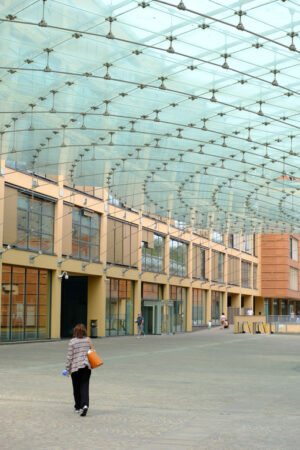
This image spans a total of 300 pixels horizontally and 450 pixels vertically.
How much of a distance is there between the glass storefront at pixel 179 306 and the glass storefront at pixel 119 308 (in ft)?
25.4

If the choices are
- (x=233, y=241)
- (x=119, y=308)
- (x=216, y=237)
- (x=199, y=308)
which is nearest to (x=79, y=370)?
(x=119, y=308)

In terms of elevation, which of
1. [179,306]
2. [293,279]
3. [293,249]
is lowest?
[179,306]

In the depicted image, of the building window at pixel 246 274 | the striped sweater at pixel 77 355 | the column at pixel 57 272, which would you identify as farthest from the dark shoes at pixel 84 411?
the building window at pixel 246 274

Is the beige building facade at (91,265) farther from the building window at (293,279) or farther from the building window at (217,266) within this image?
the building window at (293,279)

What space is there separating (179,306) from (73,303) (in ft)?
52.4

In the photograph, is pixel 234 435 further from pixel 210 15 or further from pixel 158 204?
pixel 158 204

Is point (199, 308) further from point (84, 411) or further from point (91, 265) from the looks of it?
point (84, 411)

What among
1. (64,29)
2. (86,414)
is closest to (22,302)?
(64,29)

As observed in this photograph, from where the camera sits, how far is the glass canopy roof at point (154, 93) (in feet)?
65.1

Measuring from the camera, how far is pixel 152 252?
57906mm

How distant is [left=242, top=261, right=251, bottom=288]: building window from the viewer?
87.6 m

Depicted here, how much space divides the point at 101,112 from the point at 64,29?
8.45 meters

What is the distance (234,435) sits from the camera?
9.32 metres

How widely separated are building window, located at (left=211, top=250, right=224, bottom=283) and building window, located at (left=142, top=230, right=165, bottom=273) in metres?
15.8
